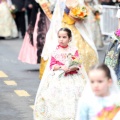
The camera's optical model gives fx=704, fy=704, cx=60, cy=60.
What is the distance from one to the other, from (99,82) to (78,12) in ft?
18.4

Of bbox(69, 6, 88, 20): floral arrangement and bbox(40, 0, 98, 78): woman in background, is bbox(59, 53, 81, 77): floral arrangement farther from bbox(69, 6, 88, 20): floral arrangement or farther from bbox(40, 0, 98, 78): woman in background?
bbox(69, 6, 88, 20): floral arrangement

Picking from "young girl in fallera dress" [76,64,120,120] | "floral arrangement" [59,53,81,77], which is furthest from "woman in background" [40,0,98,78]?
"young girl in fallera dress" [76,64,120,120]

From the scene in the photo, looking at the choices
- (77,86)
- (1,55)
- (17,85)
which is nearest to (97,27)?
(1,55)

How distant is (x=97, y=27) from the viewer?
1750 centimetres

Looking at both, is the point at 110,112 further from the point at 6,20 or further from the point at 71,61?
the point at 6,20

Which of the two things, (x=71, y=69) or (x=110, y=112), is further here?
(x=71, y=69)

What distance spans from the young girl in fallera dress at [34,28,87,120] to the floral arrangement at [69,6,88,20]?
257cm

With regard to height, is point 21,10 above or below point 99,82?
below

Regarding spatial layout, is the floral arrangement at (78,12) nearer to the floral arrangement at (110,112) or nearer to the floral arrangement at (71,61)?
the floral arrangement at (71,61)

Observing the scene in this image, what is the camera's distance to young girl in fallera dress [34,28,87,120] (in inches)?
309

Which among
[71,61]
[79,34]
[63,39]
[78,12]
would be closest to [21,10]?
[79,34]

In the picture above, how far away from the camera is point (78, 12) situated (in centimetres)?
1059

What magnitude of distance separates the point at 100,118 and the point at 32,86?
614 cm

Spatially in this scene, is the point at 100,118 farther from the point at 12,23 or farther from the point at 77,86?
the point at 12,23
